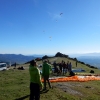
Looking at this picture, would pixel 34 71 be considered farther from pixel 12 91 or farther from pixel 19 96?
pixel 12 91

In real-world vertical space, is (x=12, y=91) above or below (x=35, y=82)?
below

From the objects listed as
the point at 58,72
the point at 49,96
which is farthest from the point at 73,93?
the point at 58,72

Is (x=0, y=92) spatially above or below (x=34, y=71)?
below

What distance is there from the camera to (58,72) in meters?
42.8

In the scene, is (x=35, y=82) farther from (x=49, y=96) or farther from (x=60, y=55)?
(x=60, y=55)

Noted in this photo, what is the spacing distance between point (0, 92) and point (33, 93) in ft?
21.6

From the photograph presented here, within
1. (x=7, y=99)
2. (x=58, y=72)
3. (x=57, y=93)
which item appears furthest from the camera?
(x=58, y=72)

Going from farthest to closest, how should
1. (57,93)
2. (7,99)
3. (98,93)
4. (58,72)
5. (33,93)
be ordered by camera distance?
(58,72), (98,93), (57,93), (7,99), (33,93)

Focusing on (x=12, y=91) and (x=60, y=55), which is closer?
(x=12, y=91)

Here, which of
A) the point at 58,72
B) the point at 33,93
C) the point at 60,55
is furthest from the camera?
the point at 60,55

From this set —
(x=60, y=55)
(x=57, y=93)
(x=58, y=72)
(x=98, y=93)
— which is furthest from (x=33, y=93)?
(x=60, y=55)

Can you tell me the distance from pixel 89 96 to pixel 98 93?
2345 millimetres

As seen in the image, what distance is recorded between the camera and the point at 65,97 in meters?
19.4

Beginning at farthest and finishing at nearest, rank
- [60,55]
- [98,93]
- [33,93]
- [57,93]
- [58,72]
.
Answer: [60,55] → [58,72] → [98,93] → [57,93] → [33,93]
